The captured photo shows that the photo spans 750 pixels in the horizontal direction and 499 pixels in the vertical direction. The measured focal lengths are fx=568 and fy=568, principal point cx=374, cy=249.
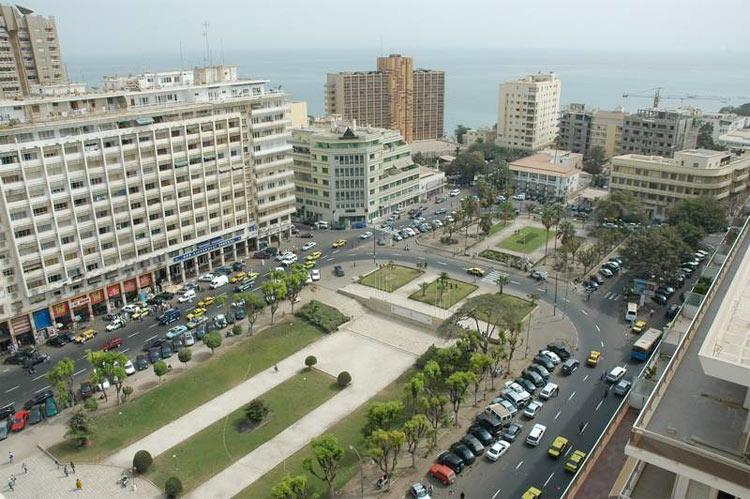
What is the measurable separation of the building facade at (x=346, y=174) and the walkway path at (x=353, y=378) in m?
33.0

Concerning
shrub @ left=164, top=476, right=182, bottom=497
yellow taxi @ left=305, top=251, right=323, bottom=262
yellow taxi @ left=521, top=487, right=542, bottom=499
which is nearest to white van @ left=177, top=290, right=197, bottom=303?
yellow taxi @ left=305, top=251, right=323, bottom=262

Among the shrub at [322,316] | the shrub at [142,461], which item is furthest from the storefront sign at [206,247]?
the shrub at [142,461]

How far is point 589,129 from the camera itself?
138 metres

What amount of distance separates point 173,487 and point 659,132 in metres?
117

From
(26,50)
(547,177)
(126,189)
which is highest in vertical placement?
(26,50)

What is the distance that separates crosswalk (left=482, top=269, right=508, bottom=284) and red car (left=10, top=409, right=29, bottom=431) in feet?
167

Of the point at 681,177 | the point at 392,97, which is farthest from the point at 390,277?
the point at 392,97

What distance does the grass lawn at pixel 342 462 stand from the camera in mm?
39594

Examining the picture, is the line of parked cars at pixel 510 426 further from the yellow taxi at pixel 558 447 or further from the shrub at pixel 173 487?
the shrub at pixel 173 487

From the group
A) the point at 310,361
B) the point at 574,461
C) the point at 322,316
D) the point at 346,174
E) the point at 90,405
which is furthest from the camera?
the point at 346,174

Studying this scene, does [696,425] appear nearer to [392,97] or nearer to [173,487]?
[173,487]

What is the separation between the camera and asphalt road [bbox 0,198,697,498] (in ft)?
131

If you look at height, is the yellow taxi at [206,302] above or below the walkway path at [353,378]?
above

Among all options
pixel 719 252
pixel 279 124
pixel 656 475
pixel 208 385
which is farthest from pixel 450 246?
pixel 656 475
